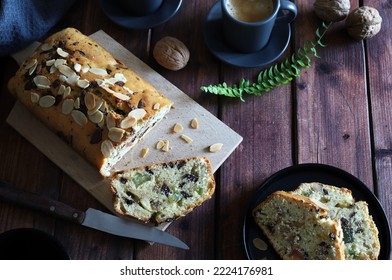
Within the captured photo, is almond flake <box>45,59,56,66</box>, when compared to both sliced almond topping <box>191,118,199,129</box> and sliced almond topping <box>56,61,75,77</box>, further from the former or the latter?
sliced almond topping <box>191,118,199,129</box>

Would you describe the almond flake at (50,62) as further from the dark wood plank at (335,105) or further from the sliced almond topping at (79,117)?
the dark wood plank at (335,105)

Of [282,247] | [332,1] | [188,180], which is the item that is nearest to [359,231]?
[282,247]

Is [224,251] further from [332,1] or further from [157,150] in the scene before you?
[332,1]

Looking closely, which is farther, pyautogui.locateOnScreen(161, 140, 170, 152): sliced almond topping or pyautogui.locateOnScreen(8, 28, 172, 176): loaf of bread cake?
pyautogui.locateOnScreen(161, 140, 170, 152): sliced almond topping

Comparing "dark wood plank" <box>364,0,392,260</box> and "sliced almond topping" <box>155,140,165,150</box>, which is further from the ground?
"dark wood plank" <box>364,0,392,260</box>

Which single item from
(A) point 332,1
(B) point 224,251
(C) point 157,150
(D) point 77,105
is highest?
(A) point 332,1

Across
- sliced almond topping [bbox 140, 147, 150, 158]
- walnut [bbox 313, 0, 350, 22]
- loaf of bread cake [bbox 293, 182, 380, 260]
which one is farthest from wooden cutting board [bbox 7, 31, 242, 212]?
walnut [bbox 313, 0, 350, 22]
